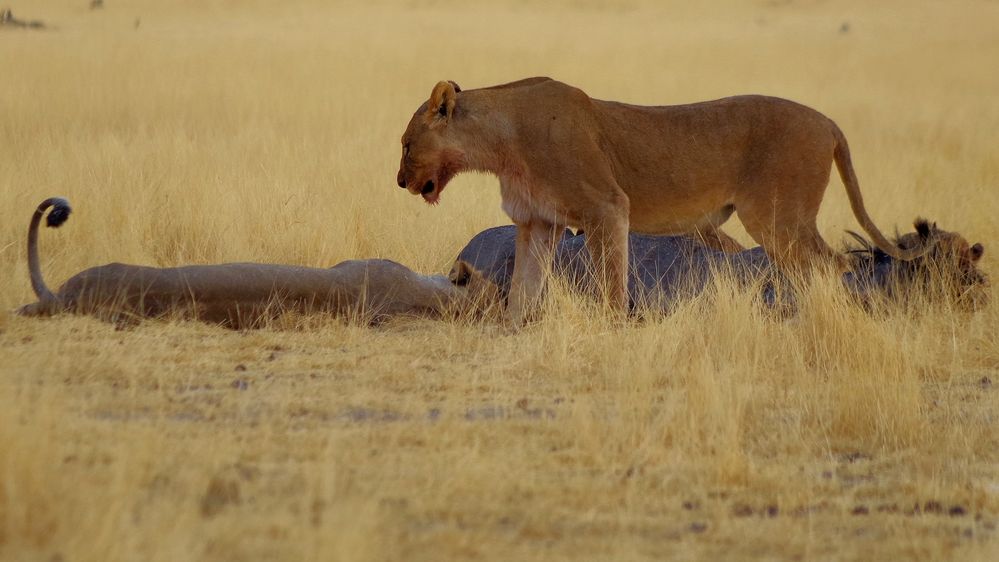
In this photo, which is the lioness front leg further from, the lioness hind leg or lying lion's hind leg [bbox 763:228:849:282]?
lying lion's hind leg [bbox 763:228:849:282]

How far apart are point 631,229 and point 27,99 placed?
8.47 meters

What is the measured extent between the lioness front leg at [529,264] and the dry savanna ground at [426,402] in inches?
11.7

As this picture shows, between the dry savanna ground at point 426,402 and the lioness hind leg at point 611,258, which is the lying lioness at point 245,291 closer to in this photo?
the dry savanna ground at point 426,402

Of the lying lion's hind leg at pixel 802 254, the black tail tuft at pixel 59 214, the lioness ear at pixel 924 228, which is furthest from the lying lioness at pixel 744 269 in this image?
the black tail tuft at pixel 59 214

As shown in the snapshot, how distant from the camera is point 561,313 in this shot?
738cm

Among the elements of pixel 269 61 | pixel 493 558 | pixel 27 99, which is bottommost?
pixel 493 558

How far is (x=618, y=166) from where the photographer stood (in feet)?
26.4

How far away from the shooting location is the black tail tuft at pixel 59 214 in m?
7.10

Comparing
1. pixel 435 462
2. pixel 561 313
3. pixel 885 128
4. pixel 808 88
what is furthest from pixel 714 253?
pixel 808 88

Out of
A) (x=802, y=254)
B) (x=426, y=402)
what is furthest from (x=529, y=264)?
(x=426, y=402)

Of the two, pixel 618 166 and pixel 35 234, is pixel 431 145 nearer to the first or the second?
pixel 618 166

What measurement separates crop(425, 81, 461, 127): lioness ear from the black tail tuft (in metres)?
1.95

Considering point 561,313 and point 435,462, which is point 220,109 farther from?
point 435,462

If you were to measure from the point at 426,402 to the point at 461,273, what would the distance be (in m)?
2.11
